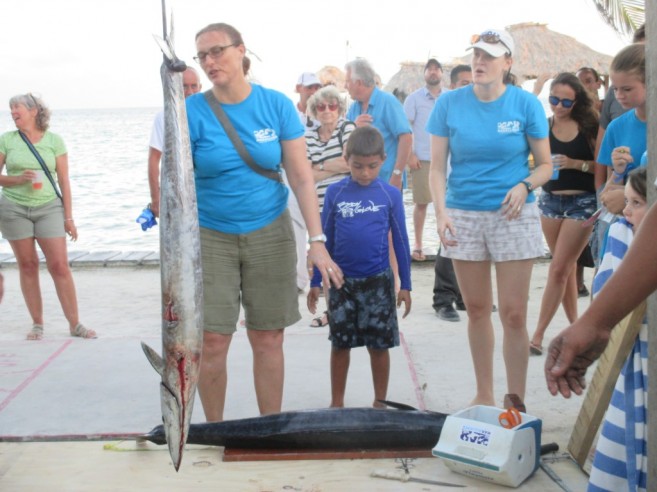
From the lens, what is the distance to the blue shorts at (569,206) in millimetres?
5707

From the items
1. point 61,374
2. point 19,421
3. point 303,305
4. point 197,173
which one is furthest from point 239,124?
point 303,305

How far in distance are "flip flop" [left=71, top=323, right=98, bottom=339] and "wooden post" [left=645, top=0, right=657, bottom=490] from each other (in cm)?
490

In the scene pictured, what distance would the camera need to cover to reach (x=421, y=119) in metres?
9.50

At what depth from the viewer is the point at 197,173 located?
13.0ft

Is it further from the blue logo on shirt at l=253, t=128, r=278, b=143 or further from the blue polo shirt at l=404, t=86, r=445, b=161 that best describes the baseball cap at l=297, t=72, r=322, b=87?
the blue logo on shirt at l=253, t=128, r=278, b=143

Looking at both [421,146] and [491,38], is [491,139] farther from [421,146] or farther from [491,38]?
[421,146]

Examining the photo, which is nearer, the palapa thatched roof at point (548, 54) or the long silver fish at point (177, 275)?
the long silver fish at point (177, 275)

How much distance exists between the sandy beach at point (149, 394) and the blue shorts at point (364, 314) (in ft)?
1.89

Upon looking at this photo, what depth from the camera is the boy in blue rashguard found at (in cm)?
457

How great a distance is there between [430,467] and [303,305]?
379cm

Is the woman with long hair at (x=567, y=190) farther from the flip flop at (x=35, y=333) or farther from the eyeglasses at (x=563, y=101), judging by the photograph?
the flip flop at (x=35, y=333)

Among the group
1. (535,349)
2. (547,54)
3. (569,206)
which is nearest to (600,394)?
(535,349)

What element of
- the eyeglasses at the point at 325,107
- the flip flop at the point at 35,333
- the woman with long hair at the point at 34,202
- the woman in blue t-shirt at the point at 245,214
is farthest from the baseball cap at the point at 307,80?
the woman in blue t-shirt at the point at 245,214

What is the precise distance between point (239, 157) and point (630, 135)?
2161mm
